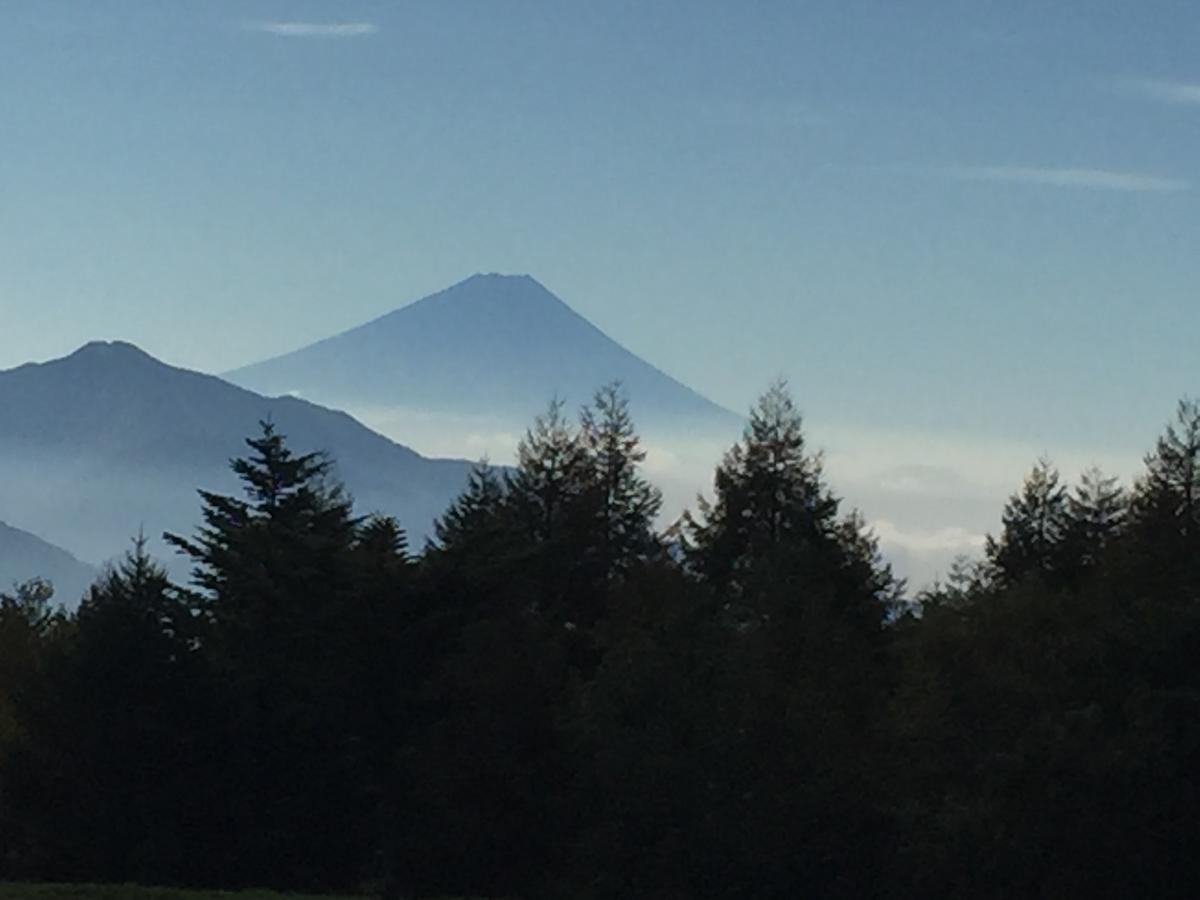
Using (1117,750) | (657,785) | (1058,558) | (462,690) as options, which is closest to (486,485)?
(462,690)

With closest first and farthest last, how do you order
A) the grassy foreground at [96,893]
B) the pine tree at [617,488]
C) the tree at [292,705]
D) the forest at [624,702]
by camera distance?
the grassy foreground at [96,893], the forest at [624,702], the tree at [292,705], the pine tree at [617,488]

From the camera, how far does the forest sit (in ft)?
135

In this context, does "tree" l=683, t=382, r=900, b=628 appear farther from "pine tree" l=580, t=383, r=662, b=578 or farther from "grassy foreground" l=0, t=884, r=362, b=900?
"grassy foreground" l=0, t=884, r=362, b=900

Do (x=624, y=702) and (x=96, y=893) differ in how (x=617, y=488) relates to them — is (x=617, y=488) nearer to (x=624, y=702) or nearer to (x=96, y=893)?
(x=624, y=702)

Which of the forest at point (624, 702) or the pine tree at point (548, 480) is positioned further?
the pine tree at point (548, 480)

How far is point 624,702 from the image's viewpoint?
142 ft

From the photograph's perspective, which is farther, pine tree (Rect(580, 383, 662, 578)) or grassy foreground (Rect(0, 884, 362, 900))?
pine tree (Rect(580, 383, 662, 578))

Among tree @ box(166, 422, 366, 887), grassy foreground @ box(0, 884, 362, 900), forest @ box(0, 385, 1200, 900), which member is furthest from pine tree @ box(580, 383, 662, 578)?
grassy foreground @ box(0, 884, 362, 900)

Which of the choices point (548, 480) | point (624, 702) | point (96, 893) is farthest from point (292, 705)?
point (96, 893)

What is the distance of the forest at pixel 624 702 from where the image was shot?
41.2m

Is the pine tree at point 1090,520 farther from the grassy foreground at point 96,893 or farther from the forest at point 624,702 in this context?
the grassy foreground at point 96,893

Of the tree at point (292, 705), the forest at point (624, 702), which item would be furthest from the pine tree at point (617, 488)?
the tree at point (292, 705)

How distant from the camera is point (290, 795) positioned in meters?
51.1

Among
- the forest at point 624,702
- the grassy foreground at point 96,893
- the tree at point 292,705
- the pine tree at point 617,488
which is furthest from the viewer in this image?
the pine tree at point 617,488
